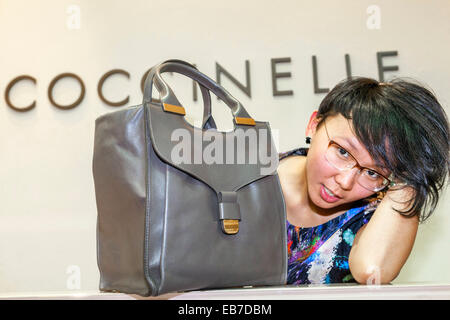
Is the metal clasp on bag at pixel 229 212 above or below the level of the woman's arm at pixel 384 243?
above

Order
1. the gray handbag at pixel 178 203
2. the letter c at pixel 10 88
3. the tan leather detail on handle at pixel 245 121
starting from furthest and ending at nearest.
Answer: the letter c at pixel 10 88 < the tan leather detail on handle at pixel 245 121 < the gray handbag at pixel 178 203

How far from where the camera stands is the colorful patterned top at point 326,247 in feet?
→ 3.46

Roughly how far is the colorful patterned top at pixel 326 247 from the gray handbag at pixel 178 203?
1.03ft

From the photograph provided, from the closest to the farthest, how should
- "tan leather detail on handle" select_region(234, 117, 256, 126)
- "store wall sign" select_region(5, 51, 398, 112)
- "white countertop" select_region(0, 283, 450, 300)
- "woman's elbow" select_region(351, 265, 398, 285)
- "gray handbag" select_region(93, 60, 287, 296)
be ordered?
"white countertop" select_region(0, 283, 450, 300), "gray handbag" select_region(93, 60, 287, 296), "tan leather detail on handle" select_region(234, 117, 256, 126), "woman's elbow" select_region(351, 265, 398, 285), "store wall sign" select_region(5, 51, 398, 112)

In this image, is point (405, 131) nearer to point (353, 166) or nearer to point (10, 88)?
point (353, 166)

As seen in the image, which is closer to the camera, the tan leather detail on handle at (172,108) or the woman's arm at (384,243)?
the tan leather detail on handle at (172,108)

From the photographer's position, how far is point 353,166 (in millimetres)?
960

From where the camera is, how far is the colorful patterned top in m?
1.06

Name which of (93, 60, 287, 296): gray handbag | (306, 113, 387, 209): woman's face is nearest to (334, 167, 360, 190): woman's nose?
(306, 113, 387, 209): woman's face

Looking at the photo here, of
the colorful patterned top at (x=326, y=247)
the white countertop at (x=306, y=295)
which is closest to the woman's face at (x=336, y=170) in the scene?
the colorful patterned top at (x=326, y=247)

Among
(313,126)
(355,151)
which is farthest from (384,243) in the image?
(313,126)

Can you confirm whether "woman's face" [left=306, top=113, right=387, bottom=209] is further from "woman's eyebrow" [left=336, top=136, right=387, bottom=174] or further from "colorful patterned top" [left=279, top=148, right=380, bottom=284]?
"colorful patterned top" [left=279, top=148, right=380, bottom=284]

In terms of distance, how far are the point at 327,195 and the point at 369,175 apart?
0.32 feet

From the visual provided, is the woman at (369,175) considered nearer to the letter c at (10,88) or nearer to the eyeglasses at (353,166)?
the eyeglasses at (353,166)
